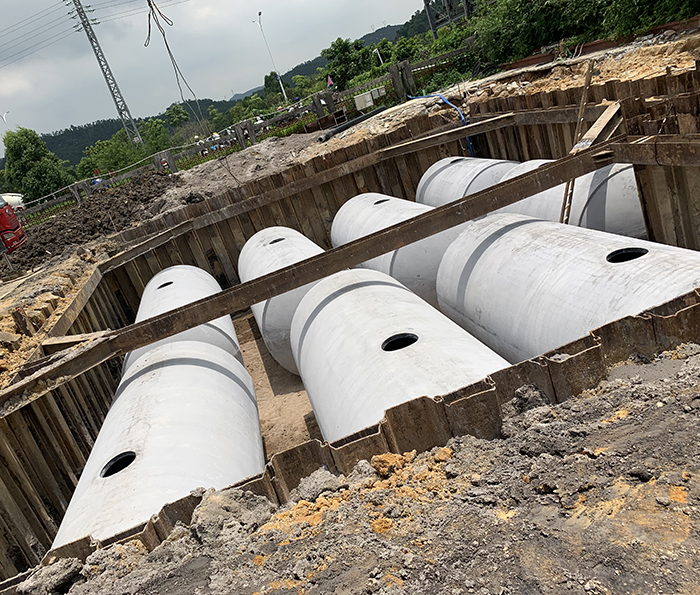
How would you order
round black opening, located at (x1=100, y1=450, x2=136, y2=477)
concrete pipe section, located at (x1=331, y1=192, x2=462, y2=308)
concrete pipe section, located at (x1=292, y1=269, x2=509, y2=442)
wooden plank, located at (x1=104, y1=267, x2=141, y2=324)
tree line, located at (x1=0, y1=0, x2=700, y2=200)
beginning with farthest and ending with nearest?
tree line, located at (x1=0, y1=0, x2=700, y2=200), wooden plank, located at (x1=104, y1=267, x2=141, y2=324), concrete pipe section, located at (x1=331, y1=192, x2=462, y2=308), round black opening, located at (x1=100, y1=450, x2=136, y2=477), concrete pipe section, located at (x1=292, y1=269, x2=509, y2=442)

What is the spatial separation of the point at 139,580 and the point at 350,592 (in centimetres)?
129

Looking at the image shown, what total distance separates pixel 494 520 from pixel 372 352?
3.10 m

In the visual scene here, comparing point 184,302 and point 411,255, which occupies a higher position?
point 184,302

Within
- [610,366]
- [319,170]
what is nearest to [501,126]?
[319,170]

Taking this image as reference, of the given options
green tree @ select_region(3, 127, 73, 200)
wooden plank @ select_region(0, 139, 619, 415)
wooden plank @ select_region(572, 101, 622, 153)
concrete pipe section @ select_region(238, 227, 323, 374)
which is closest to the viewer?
wooden plank @ select_region(0, 139, 619, 415)

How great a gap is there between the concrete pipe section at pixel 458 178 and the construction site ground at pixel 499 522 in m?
7.83

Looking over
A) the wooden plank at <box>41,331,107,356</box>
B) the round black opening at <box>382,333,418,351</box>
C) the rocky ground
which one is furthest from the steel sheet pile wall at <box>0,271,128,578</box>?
the round black opening at <box>382,333,418,351</box>

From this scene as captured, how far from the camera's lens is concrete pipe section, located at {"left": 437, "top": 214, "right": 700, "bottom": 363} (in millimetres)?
4977

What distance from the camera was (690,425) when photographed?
286 centimetres

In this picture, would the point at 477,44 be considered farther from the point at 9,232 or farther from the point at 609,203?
the point at 609,203

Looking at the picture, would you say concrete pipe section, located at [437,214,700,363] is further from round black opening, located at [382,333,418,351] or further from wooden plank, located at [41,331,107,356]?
wooden plank, located at [41,331,107,356]

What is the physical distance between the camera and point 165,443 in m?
5.57

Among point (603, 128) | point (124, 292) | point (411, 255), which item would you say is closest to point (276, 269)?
point (411, 255)

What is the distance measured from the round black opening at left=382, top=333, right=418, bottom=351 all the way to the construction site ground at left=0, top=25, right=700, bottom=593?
248 cm
